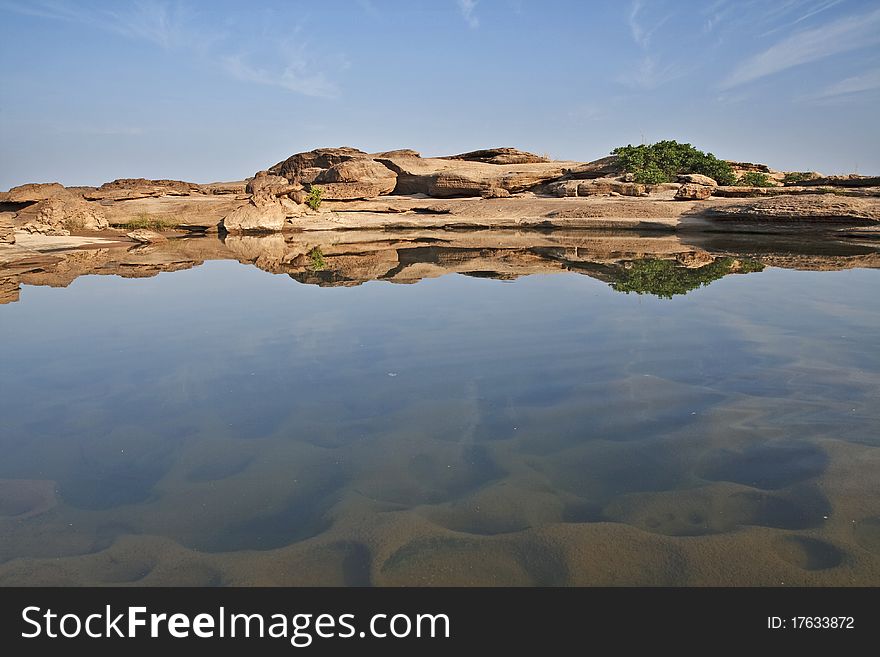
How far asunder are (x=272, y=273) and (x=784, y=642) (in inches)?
452

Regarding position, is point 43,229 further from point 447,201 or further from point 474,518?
point 474,518

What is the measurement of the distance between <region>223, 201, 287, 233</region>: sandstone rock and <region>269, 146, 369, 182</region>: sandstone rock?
8.49 meters

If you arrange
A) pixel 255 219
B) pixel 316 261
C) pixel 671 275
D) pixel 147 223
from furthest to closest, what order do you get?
pixel 255 219 → pixel 147 223 → pixel 316 261 → pixel 671 275

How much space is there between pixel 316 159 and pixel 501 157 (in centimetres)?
1014

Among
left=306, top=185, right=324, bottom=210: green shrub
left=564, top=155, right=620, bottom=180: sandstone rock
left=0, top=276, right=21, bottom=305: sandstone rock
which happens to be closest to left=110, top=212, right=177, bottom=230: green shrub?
left=306, top=185, right=324, bottom=210: green shrub

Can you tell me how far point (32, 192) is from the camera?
24625 millimetres

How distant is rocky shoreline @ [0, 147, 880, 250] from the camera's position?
1898cm

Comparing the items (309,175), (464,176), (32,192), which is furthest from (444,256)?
(309,175)

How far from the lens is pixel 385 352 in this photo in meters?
5.73

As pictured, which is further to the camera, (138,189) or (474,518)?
(138,189)

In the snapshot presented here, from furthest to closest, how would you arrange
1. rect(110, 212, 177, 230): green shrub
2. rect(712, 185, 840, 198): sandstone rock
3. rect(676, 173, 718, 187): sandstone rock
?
rect(676, 173, 718, 187): sandstone rock
rect(110, 212, 177, 230): green shrub
rect(712, 185, 840, 198): sandstone rock

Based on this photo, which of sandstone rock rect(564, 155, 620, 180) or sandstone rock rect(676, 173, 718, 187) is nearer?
sandstone rock rect(676, 173, 718, 187)

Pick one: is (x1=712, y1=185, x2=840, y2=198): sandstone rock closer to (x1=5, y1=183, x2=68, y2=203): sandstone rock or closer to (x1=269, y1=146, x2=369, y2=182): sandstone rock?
(x1=269, y1=146, x2=369, y2=182): sandstone rock

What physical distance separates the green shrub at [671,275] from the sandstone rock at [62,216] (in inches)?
710
